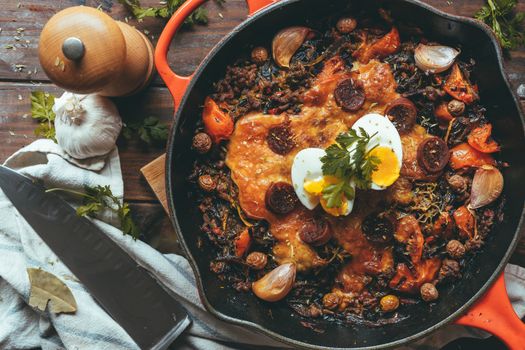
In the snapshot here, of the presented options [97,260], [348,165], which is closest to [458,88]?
[348,165]

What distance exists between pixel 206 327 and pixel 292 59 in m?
1.87

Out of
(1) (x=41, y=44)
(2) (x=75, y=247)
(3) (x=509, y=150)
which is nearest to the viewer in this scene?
(1) (x=41, y=44)

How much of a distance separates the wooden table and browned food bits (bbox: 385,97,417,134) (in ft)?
2.69

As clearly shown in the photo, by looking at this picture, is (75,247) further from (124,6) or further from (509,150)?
(509,150)

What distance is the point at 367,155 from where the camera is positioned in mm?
3404

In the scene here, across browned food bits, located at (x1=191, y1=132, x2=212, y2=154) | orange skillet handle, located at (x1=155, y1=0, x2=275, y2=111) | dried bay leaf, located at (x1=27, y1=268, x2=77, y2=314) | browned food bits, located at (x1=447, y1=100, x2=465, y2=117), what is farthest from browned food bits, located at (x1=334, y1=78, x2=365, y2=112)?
dried bay leaf, located at (x1=27, y1=268, x2=77, y2=314)

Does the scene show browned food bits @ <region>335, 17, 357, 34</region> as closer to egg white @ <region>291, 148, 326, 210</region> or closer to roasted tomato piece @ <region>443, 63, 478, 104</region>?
roasted tomato piece @ <region>443, 63, 478, 104</region>

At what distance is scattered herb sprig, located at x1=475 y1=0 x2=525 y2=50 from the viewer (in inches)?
149

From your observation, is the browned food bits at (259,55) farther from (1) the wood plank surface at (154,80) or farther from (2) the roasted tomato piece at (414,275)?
(2) the roasted tomato piece at (414,275)

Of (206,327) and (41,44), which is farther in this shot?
(206,327)

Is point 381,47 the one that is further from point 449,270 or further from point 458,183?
point 449,270

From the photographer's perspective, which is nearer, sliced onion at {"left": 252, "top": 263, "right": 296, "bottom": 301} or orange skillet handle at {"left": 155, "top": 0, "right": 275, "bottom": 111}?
orange skillet handle at {"left": 155, "top": 0, "right": 275, "bottom": 111}

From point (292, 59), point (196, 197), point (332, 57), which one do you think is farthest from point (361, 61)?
point (196, 197)

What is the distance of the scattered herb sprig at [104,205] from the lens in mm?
3844
